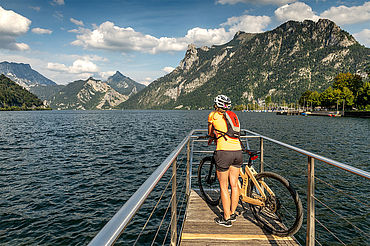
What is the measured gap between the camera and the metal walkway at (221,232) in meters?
4.02

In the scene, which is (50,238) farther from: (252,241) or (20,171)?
(20,171)

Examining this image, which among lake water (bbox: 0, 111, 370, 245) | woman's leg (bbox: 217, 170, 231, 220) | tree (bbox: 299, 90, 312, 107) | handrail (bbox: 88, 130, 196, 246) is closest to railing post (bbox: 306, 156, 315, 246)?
lake water (bbox: 0, 111, 370, 245)

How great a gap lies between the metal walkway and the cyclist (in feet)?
0.80

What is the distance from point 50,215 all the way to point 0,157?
15.2 meters

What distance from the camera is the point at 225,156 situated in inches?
171

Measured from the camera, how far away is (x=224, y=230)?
4.45m

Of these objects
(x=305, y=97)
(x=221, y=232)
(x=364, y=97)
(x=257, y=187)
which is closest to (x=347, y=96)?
(x=364, y=97)

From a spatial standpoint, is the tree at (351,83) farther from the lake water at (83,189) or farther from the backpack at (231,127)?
the backpack at (231,127)

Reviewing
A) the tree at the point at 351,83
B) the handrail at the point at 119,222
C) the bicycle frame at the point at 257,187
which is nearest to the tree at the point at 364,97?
the tree at the point at 351,83

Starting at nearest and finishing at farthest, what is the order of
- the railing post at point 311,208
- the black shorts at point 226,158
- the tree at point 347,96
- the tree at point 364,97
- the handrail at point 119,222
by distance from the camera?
1. the handrail at point 119,222
2. the railing post at point 311,208
3. the black shorts at point 226,158
4. the tree at point 364,97
5. the tree at point 347,96

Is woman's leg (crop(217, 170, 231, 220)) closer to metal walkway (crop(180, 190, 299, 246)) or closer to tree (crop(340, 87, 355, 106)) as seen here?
metal walkway (crop(180, 190, 299, 246))

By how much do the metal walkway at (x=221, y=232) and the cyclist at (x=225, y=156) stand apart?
244 mm

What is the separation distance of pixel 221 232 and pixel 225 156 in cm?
150

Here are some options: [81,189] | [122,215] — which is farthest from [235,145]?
[81,189]
